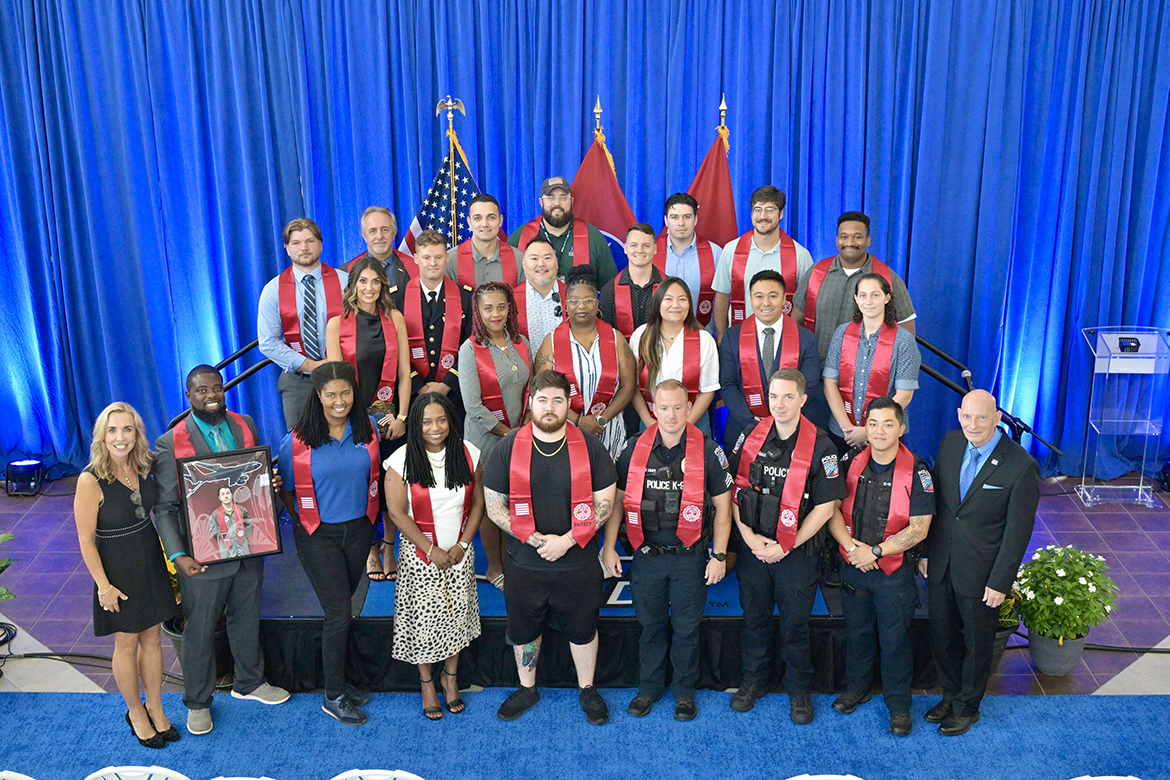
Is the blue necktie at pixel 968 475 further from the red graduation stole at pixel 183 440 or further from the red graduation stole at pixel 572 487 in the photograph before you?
the red graduation stole at pixel 183 440

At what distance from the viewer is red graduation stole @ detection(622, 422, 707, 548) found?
3.94m

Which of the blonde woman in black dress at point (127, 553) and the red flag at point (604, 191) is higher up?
the red flag at point (604, 191)

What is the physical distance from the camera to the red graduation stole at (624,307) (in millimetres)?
5137

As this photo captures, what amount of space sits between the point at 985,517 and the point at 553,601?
1778mm

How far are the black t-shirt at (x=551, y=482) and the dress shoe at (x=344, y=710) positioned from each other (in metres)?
1.04

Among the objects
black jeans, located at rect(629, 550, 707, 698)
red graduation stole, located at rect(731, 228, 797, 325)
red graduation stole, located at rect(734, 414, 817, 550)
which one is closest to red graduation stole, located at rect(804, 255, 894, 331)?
red graduation stole, located at rect(731, 228, 797, 325)

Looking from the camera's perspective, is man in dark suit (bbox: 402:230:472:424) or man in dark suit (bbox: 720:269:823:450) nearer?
man in dark suit (bbox: 720:269:823:450)

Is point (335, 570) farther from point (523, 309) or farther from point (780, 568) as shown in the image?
point (780, 568)

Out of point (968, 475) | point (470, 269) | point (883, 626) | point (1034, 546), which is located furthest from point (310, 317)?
point (1034, 546)

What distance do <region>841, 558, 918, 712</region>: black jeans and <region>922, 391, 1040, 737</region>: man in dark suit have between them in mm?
134

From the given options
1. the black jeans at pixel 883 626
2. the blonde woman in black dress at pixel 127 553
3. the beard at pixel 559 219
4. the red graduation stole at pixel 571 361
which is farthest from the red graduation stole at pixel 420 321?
the black jeans at pixel 883 626

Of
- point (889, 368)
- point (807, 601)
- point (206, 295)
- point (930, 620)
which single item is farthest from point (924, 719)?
point (206, 295)

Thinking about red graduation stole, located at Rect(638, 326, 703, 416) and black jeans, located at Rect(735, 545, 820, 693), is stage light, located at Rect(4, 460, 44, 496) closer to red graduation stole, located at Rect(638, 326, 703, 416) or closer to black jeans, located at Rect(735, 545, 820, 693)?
red graduation stole, located at Rect(638, 326, 703, 416)

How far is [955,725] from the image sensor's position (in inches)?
162
